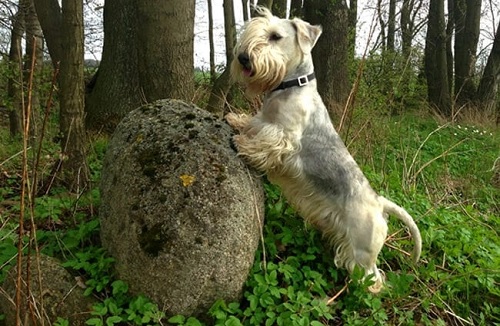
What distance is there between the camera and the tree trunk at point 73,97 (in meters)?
4.42

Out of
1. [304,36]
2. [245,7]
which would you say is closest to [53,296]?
[304,36]

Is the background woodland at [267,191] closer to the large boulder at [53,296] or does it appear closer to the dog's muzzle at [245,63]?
the large boulder at [53,296]

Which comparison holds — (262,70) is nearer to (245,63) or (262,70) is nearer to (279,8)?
(245,63)

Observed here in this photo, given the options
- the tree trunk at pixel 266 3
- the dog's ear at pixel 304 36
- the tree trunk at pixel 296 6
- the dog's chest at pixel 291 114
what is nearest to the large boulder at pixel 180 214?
the dog's chest at pixel 291 114

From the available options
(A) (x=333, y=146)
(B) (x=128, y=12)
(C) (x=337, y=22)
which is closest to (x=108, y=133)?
(B) (x=128, y=12)

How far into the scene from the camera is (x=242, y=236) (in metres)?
3.32

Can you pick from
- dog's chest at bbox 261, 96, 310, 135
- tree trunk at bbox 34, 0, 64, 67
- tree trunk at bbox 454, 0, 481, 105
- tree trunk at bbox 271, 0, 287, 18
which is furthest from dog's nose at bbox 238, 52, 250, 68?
tree trunk at bbox 454, 0, 481, 105

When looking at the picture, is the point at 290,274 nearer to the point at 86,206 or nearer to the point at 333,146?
the point at 333,146

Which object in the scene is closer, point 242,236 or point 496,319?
point 242,236

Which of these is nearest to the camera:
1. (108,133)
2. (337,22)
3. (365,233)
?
(365,233)

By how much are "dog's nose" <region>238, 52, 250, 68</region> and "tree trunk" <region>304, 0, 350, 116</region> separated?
A: 584 centimetres

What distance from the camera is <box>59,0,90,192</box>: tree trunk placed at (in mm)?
4422

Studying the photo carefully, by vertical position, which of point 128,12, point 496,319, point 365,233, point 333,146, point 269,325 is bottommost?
point 496,319

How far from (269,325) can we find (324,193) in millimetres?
1227
